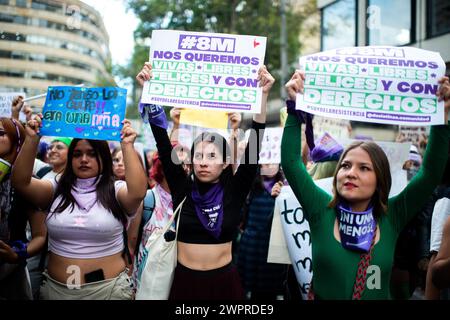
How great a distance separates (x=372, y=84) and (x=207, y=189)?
126 cm

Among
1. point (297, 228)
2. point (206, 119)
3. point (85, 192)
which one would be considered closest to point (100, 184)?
point (85, 192)

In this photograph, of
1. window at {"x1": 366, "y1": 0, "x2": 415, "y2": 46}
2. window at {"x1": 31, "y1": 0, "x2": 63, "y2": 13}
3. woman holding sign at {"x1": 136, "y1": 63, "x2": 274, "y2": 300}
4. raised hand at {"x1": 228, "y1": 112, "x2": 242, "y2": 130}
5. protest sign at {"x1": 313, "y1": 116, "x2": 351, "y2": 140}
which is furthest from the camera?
window at {"x1": 366, "y1": 0, "x2": 415, "y2": 46}

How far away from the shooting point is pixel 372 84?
8.32ft

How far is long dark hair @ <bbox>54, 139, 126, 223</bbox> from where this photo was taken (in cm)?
291

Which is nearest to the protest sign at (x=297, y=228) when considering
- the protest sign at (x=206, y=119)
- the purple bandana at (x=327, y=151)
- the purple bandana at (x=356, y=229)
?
the purple bandana at (x=327, y=151)

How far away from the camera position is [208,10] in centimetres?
1412

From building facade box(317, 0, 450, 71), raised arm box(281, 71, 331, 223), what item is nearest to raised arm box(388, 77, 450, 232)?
raised arm box(281, 71, 331, 223)

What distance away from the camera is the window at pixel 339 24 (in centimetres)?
1125

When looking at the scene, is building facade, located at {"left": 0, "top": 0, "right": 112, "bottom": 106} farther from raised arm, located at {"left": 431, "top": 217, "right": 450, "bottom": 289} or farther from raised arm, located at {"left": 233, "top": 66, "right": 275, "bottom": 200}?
raised arm, located at {"left": 431, "top": 217, "right": 450, "bottom": 289}

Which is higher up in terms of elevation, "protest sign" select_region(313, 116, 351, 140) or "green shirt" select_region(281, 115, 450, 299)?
"protest sign" select_region(313, 116, 351, 140)

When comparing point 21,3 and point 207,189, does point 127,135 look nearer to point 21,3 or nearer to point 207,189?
point 207,189

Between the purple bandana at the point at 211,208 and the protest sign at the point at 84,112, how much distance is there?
69 centimetres

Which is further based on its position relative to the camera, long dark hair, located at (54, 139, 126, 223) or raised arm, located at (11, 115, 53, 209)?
long dark hair, located at (54, 139, 126, 223)

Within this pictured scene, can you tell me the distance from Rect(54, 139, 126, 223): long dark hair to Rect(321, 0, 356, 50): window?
379 inches
